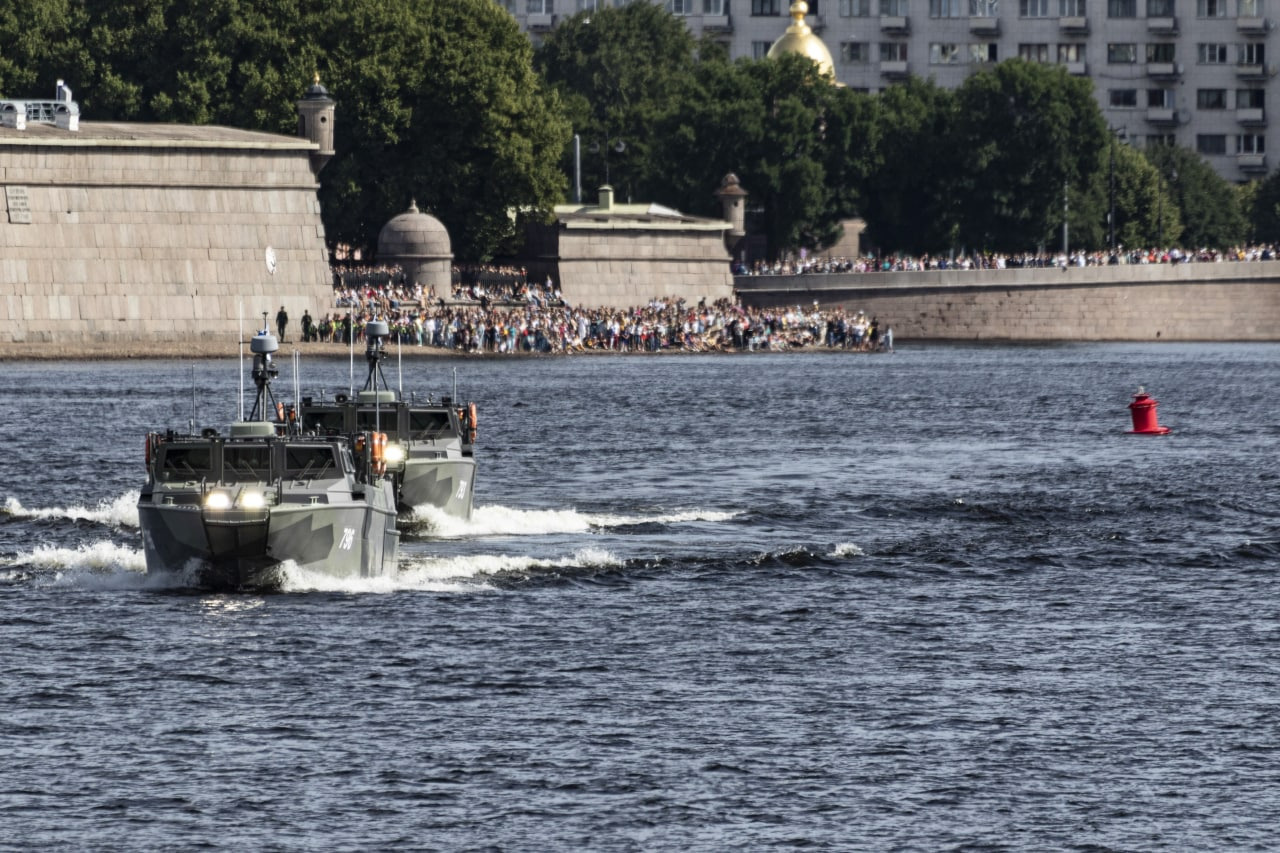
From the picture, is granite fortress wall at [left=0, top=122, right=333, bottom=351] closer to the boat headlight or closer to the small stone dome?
the small stone dome

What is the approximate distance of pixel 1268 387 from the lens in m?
112

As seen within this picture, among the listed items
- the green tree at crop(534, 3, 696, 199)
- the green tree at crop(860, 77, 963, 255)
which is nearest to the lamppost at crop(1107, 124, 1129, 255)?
the green tree at crop(860, 77, 963, 255)

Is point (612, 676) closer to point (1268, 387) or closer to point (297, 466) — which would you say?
point (297, 466)

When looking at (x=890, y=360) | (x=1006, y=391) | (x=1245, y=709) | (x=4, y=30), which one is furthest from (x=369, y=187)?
(x=1245, y=709)

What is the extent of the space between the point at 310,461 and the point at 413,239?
95.4 meters

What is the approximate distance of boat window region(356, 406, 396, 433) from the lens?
156ft

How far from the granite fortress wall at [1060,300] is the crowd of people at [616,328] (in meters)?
1.64

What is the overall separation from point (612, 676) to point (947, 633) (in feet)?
19.4

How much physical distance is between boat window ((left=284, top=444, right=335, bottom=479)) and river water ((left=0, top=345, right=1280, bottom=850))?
1.56m

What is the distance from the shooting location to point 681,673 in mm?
33469

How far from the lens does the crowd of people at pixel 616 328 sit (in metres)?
129

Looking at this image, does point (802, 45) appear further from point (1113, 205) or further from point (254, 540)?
point (254, 540)

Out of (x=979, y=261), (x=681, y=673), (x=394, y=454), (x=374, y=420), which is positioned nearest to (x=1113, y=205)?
(x=979, y=261)

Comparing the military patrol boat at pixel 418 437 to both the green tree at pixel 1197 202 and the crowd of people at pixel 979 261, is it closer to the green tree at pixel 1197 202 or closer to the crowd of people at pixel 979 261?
the crowd of people at pixel 979 261
